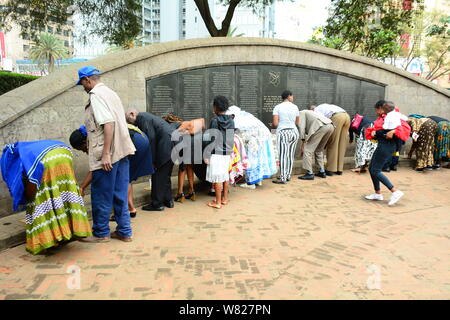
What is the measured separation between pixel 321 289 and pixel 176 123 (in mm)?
3345

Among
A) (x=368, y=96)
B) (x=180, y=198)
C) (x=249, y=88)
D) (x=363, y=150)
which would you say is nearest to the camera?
(x=180, y=198)

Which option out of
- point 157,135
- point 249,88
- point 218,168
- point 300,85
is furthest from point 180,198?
point 300,85

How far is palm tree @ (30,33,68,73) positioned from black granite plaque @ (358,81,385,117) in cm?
5210

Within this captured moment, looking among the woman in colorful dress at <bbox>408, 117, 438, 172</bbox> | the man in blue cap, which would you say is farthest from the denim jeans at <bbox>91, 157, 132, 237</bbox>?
the woman in colorful dress at <bbox>408, 117, 438, 172</bbox>

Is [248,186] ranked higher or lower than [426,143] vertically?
lower

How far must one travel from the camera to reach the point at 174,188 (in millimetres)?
6035

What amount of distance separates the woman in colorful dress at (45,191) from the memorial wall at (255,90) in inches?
114

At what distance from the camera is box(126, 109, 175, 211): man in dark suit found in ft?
16.3

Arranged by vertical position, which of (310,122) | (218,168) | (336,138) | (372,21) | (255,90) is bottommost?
(218,168)

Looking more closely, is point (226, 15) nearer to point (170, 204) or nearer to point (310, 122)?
point (310, 122)

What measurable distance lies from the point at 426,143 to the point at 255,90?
4.08 m

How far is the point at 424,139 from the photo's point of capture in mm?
8398

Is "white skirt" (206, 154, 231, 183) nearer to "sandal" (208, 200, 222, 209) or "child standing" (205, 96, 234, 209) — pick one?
"child standing" (205, 96, 234, 209)

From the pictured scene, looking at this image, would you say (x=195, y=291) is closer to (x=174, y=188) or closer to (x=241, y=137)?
(x=174, y=188)
